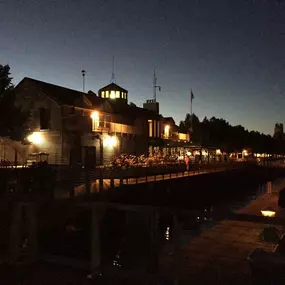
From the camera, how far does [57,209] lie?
14656 millimetres

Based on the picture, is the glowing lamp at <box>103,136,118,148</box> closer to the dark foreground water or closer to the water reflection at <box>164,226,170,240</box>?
the dark foreground water

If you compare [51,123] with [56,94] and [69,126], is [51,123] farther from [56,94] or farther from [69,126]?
[56,94]

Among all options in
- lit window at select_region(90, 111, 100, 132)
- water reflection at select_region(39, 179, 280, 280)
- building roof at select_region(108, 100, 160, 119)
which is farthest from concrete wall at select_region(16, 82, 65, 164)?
water reflection at select_region(39, 179, 280, 280)

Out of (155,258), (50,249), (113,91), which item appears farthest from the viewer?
(113,91)

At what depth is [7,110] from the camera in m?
21.7

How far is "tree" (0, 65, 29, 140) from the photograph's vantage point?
21.6 meters

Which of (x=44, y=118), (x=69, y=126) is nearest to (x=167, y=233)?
(x=69, y=126)

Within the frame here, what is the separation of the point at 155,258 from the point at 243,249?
4441 millimetres

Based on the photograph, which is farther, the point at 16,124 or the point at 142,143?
the point at 142,143

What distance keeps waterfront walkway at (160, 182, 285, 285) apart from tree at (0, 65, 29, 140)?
15.5 m

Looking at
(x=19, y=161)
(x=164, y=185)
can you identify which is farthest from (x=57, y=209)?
(x=19, y=161)

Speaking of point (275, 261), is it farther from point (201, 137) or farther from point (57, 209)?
point (201, 137)

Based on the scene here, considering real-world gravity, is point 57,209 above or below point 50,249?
above

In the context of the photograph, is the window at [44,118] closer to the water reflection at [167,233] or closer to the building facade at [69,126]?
the building facade at [69,126]
